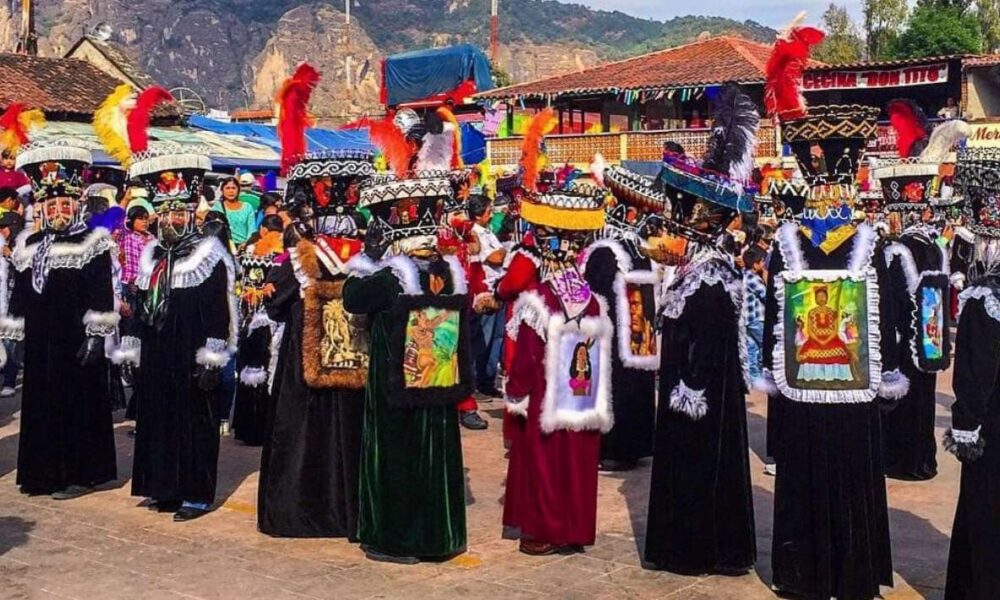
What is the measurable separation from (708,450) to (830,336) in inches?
36.0

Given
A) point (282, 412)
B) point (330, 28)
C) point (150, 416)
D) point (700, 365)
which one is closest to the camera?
point (700, 365)

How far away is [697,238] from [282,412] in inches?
104

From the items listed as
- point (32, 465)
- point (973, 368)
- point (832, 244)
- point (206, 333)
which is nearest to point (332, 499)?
point (206, 333)

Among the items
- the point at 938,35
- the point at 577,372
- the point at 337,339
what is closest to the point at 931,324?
the point at 577,372

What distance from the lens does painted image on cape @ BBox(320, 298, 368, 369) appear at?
6957mm

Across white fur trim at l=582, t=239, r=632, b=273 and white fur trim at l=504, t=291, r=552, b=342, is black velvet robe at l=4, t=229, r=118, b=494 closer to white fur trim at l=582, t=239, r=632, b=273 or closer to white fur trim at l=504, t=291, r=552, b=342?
white fur trim at l=504, t=291, r=552, b=342

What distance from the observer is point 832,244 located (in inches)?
232

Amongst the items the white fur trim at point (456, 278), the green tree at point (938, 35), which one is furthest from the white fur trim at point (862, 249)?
the green tree at point (938, 35)

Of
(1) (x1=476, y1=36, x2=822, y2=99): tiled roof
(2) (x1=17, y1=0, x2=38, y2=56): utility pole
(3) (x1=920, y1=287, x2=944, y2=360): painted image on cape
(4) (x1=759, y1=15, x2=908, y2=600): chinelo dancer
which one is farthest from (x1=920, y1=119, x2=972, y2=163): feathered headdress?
(2) (x1=17, y1=0, x2=38, y2=56): utility pole

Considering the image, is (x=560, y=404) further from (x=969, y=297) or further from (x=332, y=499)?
(x=969, y=297)

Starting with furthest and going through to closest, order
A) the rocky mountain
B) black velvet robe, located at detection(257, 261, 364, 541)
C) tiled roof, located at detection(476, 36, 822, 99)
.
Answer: the rocky mountain
tiled roof, located at detection(476, 36, 822, 99)
black velvet robe, located at detection(257, 261, 364, 541)

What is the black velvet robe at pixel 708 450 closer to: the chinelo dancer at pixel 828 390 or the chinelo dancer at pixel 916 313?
the chinelo dancer at pixel 828 390

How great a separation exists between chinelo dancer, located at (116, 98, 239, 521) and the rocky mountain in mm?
88583

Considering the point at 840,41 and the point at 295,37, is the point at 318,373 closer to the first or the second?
the point at 840,41
